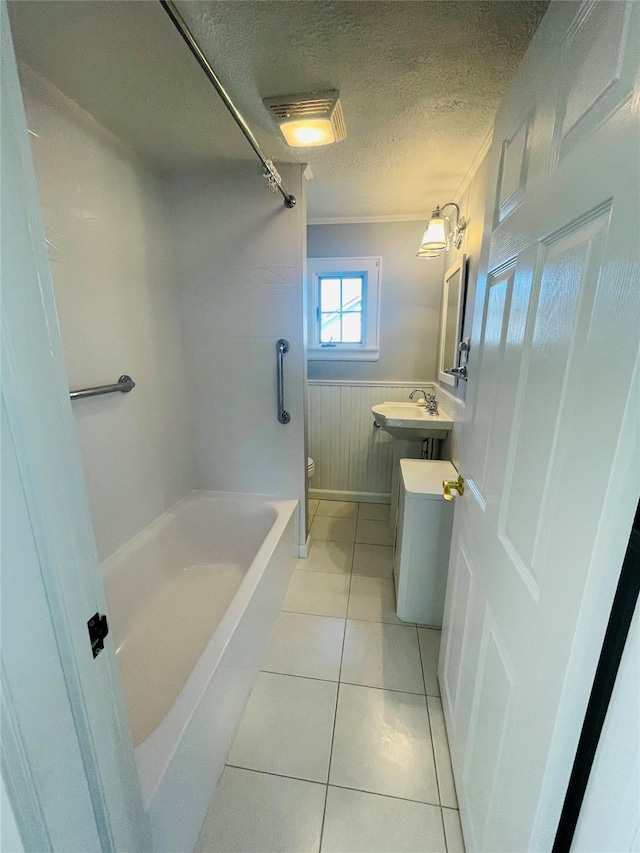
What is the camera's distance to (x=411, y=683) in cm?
140

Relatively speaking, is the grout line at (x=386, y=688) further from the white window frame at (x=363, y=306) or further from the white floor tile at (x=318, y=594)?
the white window frame at (x=363, y=306)

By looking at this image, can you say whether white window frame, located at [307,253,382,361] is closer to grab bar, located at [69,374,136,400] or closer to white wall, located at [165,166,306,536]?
white wall, located at [165,166,306,536]

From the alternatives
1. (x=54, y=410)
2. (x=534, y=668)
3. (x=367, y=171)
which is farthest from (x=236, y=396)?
(x=534, y=668)

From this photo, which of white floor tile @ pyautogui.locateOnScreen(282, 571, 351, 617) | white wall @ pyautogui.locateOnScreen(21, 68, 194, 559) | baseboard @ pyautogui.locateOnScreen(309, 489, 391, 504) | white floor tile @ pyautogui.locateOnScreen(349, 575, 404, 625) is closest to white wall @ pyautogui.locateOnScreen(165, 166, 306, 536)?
white wall @ pyautogui.locateOnScreen(21, 68, 194, 559)

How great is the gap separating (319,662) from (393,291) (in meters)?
2.44

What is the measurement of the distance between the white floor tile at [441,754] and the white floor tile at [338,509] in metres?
1.49

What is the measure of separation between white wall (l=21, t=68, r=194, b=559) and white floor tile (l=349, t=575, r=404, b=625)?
48.6 inches

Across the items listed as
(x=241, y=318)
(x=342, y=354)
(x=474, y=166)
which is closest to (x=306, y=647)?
(x=241, y=318)

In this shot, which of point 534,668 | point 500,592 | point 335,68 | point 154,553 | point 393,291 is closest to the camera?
point 534,668

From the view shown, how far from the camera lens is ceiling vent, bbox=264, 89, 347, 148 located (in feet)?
3.98

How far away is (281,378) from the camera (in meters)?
1.96

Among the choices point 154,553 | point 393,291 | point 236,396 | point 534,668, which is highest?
point 393,291

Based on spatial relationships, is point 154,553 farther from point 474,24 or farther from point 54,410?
point 474,24

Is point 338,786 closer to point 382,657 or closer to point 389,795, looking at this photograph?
point 389,795
